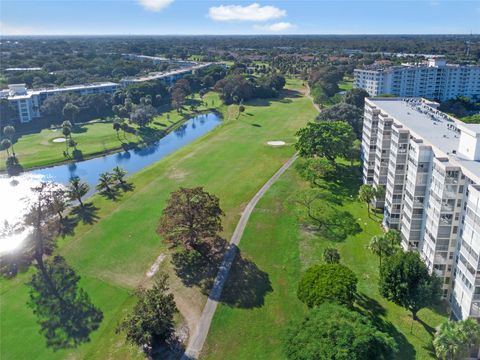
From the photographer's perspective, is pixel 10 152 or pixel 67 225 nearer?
pixel 67 225

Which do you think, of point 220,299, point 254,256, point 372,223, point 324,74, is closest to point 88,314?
point 220,299

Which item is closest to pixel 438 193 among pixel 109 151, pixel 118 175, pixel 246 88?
pixel 118 175

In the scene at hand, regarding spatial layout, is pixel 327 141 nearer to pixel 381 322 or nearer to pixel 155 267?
pixel 155 267

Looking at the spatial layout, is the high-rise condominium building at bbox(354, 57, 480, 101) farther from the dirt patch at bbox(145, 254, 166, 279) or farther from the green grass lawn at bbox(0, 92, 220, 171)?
the dirt patch at bbox(145, 254, 166, 279)

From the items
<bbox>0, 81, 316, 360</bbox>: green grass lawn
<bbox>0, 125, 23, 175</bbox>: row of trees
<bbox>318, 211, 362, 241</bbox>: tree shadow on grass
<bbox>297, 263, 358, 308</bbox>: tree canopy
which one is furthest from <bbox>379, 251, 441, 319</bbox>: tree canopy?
<bbox>0, 125, 23, 175</bbox>: row of trees

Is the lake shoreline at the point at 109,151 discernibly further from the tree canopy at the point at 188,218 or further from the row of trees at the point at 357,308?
the row of trees at the point at 357,308

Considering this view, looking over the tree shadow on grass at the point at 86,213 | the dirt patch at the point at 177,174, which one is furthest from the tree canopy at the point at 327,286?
the dirt patch at the point at 177,174

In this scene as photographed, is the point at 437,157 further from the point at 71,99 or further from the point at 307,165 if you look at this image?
the point at 71,99
